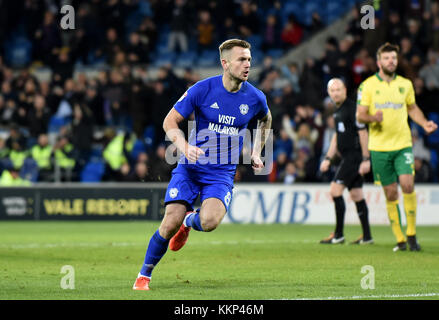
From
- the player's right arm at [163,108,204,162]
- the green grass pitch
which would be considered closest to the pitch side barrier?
the green grass pitch

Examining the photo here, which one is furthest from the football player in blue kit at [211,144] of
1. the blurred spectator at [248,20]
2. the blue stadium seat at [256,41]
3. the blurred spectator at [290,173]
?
the blue stadium seat at [256,41]

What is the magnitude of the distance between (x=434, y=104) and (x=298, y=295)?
12988 mm

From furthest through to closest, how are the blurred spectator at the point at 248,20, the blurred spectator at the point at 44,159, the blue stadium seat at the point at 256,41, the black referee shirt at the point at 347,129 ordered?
1. the blue stadium seat at the point at 256,41
2. the blurred spectator at the point at 248,20
3. the blurred spectator at the point at 44,159
4. the black referee shirt at the point at 347,129

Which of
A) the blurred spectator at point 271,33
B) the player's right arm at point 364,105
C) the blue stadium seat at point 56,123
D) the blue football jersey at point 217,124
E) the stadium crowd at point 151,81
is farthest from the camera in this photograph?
the blurred spectator at point 271,33

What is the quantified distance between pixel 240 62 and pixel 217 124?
2.00ft

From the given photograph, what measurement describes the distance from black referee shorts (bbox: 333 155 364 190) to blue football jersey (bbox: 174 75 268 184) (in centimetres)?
480

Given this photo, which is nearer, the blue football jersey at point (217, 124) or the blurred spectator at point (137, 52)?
the blue football jersey at point (217, 124)

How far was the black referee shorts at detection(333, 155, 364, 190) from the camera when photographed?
42.6ft

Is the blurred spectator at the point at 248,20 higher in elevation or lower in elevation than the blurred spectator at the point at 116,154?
higher

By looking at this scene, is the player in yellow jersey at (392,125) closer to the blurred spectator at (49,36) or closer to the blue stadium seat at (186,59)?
the blue stadium seat at (186,59)

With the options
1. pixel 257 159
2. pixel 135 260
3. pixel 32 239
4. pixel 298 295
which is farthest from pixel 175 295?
pixel 32 239

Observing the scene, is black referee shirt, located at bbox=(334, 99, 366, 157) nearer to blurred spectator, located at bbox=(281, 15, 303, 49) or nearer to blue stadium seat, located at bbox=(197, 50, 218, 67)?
blurred spectator, located at bbox=(281, 15, 303, 49)

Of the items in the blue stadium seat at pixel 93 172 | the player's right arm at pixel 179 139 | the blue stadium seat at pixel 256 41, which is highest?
the blue stadium seat at pixel 256 41

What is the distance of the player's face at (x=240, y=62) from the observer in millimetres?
8125
